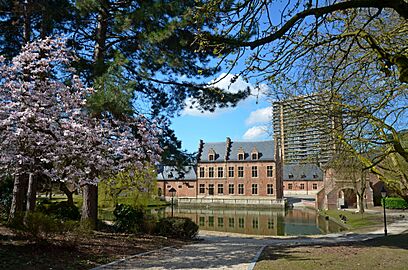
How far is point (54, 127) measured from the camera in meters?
8.77

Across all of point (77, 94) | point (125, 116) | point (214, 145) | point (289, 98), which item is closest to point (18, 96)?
point (77, 94)

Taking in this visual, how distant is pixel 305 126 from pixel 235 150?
44.5m

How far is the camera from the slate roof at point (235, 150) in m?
52.8

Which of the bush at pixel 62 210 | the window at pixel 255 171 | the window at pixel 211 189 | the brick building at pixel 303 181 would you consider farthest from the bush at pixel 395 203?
the bush at pixel 62 210

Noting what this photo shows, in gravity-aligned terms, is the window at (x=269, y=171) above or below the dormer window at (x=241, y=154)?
below

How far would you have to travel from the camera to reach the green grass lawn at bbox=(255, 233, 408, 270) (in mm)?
7555

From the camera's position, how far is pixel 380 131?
10.8m

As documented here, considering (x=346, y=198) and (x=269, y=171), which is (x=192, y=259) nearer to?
(x=346, y=198)

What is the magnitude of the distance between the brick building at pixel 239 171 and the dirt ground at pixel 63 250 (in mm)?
42421

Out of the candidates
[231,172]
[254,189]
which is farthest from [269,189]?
[231,172]

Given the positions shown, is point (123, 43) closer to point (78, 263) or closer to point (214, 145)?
point (78, 263)

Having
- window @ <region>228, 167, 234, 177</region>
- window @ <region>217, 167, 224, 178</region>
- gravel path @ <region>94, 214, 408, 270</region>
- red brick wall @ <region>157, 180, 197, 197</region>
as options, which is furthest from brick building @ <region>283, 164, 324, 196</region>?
gravel path @ <region>94, 214, 408, 270</region>

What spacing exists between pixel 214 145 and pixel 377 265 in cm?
4962

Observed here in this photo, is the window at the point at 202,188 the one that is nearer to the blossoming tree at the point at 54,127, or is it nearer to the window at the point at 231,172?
the window at the point at 231,172
